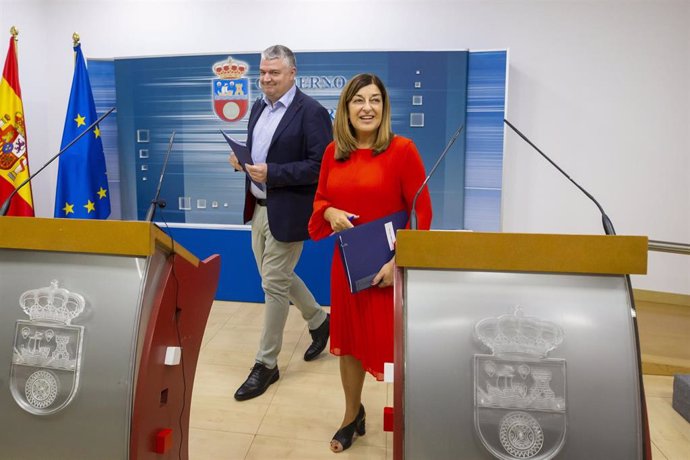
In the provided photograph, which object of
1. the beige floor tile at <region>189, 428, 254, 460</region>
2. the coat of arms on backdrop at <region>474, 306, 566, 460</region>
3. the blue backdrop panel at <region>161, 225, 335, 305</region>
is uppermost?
the coat of arms on backdrop at <region>474, 306, 566, 460</region>

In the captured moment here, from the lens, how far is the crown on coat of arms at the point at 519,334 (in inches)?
35.9

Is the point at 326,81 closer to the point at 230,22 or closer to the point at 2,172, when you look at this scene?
the point at 230,22

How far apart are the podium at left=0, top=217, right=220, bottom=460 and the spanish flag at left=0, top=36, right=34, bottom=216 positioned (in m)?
2.61

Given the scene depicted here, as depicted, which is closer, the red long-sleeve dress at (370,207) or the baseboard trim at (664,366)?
the red long-sleeve dress at (370,207)

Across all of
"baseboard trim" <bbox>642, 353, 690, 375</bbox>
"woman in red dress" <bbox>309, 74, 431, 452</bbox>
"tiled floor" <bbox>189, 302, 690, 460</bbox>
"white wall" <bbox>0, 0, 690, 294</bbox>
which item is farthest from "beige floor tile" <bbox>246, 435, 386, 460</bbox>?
"white wall" <bbox>0, 0, 690, 294</bbox>

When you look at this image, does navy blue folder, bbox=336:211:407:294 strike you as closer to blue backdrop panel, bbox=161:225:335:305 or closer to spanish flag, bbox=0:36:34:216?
blue backdrop panel, bbox=161:225:335:305

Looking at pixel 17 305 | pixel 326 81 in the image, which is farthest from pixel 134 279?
pixel 326 81

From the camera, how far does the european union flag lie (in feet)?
11.0

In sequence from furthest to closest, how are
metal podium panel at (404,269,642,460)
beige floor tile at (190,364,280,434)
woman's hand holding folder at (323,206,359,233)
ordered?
beige floor tile at (190,364,280,434)
woman's hand holding folder at (323,206,359,233)
metal podium panel at (404,269,642,460)

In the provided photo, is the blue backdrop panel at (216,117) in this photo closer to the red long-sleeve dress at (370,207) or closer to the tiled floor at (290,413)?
the tiled floor at (290,413)

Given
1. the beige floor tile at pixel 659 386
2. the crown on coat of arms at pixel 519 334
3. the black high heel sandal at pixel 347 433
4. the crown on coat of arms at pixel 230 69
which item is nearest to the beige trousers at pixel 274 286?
the black high heel sandal at pixel 347 433

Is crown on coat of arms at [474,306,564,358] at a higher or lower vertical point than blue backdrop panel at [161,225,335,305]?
higher

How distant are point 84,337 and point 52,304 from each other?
0.37ft

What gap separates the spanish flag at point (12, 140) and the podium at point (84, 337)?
261 centimetres
